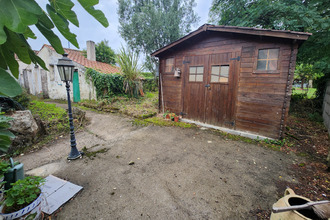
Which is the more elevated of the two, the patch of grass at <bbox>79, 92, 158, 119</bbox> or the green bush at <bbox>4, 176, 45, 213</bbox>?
the patch of grass at <bbox>79, 92, 158, 119</bbox>

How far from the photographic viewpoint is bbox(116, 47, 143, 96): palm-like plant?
7.59 metres

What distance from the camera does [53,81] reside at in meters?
10.0

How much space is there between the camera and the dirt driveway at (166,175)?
1.82 metres

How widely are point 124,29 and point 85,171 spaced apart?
1414cm

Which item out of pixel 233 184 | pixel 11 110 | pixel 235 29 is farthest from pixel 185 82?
pixel 11 110

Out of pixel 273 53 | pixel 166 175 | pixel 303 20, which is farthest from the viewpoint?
pixel 303 20

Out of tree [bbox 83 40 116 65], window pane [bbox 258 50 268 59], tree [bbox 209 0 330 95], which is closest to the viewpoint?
window pane [bbox 258 50 268 59]

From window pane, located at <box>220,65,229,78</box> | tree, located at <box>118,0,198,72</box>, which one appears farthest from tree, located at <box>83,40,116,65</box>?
window pane, located at <box>220,65,229,78</box>

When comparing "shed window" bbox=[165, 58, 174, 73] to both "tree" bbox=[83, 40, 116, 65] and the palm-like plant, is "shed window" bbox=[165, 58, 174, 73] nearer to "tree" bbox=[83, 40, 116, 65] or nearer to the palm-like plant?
the palm-like plant

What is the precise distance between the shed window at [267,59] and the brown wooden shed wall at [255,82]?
0.10 meters

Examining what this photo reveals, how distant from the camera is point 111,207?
1.84m

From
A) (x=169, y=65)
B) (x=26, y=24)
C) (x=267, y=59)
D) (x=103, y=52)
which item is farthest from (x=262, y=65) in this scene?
(x=103, y=52)

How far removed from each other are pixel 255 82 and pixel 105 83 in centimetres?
731

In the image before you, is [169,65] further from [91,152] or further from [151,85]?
[151,85]
